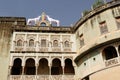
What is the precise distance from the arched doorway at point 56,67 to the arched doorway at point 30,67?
2335 mm

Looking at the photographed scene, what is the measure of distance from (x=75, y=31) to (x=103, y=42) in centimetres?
599

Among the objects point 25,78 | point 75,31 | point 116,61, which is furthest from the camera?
point 75,31

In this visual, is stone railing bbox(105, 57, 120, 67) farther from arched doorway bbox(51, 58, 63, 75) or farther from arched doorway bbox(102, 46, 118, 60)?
arched doorway bbox(51, 58, 63, 75)

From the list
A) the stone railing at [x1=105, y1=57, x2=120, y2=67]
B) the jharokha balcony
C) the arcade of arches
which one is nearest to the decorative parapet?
the arcade of arches

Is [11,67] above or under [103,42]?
under

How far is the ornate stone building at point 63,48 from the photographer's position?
757 inches

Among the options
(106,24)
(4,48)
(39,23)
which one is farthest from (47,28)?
(106,24)

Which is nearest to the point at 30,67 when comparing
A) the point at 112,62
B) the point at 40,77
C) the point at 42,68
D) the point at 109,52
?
the point at 42,68

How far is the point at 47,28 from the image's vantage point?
961 inches

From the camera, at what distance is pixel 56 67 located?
77.2 ft

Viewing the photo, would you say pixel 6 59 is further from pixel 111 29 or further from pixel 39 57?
pixel 111 29

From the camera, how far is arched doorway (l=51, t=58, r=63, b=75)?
23.2m

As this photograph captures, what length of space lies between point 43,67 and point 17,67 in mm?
3192

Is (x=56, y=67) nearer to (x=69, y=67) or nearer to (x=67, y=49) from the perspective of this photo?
(x=69, y=67)
